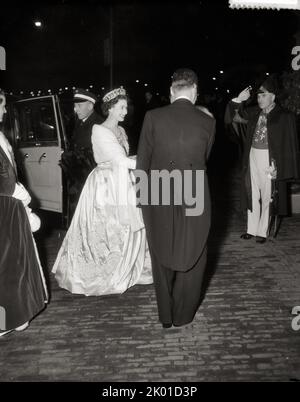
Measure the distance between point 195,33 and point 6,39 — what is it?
777 cm

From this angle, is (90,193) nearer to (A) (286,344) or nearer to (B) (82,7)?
(A) (286,344)

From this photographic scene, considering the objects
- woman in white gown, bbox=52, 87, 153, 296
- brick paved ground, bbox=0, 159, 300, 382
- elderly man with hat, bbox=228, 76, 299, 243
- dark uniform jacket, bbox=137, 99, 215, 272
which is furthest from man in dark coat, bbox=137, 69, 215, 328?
elderly man with hat, bbox=228, 76, 299, 243

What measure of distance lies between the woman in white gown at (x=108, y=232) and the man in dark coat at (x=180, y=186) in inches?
35.9

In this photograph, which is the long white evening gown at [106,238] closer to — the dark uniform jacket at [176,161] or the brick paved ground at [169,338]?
the brick paved ground at [169,338]

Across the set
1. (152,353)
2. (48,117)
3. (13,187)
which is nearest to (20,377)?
(152,353)

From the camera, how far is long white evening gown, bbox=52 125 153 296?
4.60 m

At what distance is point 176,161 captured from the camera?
3.56 meters

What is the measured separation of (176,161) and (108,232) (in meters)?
1.50

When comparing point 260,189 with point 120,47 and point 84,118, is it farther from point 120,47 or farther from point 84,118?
point 120,47

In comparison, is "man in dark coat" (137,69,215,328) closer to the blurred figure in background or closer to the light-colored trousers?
the blurred figure in background

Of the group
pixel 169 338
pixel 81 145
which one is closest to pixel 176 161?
pixel 169 338

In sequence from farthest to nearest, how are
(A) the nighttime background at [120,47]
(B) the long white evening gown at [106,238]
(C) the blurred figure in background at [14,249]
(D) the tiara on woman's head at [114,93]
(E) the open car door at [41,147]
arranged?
1. (A) the nighttime background at [120,47]
2. (E) the open car door at [41,147]
3. (B) the long white evening gown at [106,238]
4. (D) the tiara on woman's head at [114,93]
5. (C) the blurred figure in background at [14,249]

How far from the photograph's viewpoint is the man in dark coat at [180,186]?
3.51m

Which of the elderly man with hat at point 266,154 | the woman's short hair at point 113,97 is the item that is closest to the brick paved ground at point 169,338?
the elderly man with hat at point 266,154
